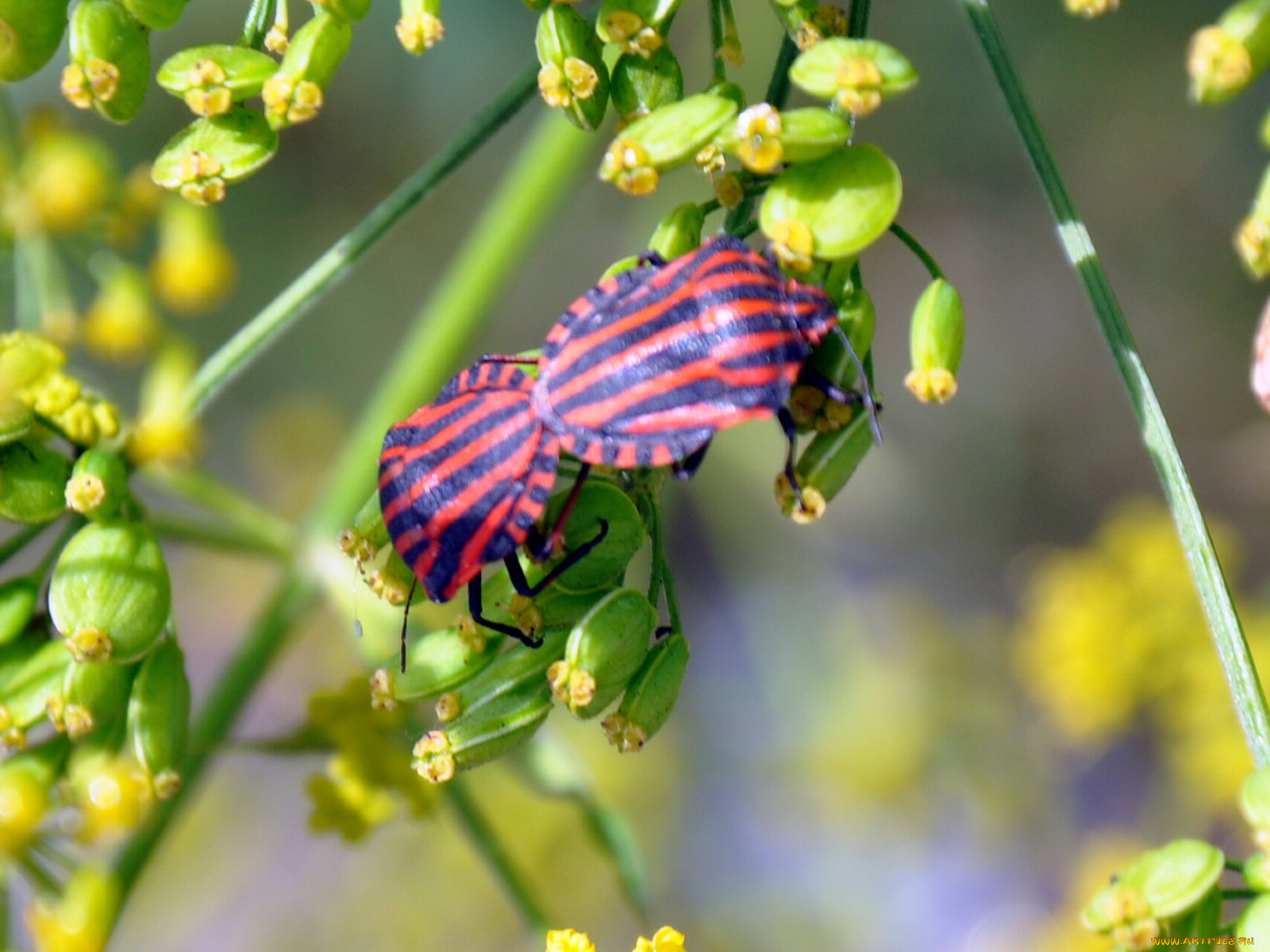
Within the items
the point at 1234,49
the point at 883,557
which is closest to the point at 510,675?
the point at 1234,49

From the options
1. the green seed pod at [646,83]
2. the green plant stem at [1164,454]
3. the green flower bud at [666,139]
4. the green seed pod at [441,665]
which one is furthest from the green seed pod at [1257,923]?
the green seed pod at [646,83]

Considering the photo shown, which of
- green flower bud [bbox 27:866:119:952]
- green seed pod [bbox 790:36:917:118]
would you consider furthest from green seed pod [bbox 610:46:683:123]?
green flower bud [bbox 27:866:119:952]

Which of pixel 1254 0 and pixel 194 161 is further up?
pixel 1254 0

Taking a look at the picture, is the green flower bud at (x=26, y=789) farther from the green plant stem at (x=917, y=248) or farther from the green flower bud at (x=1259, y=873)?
the green flower bud at (x=1259, y=873)

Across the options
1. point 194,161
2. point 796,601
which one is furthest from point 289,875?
point 194,161

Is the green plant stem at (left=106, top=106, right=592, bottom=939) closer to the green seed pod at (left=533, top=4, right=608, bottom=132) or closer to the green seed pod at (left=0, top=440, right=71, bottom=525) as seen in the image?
the green seed pod at (left=0, top=440, right=71, bottom=525)

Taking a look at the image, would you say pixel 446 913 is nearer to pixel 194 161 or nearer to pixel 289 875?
pixel 289 875

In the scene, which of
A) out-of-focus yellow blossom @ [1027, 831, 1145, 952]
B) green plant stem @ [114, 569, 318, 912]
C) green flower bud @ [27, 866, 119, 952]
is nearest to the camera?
green flower bud @ [27, 866, 119, 952]

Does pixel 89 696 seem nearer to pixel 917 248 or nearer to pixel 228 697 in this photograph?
pixel 228 697
